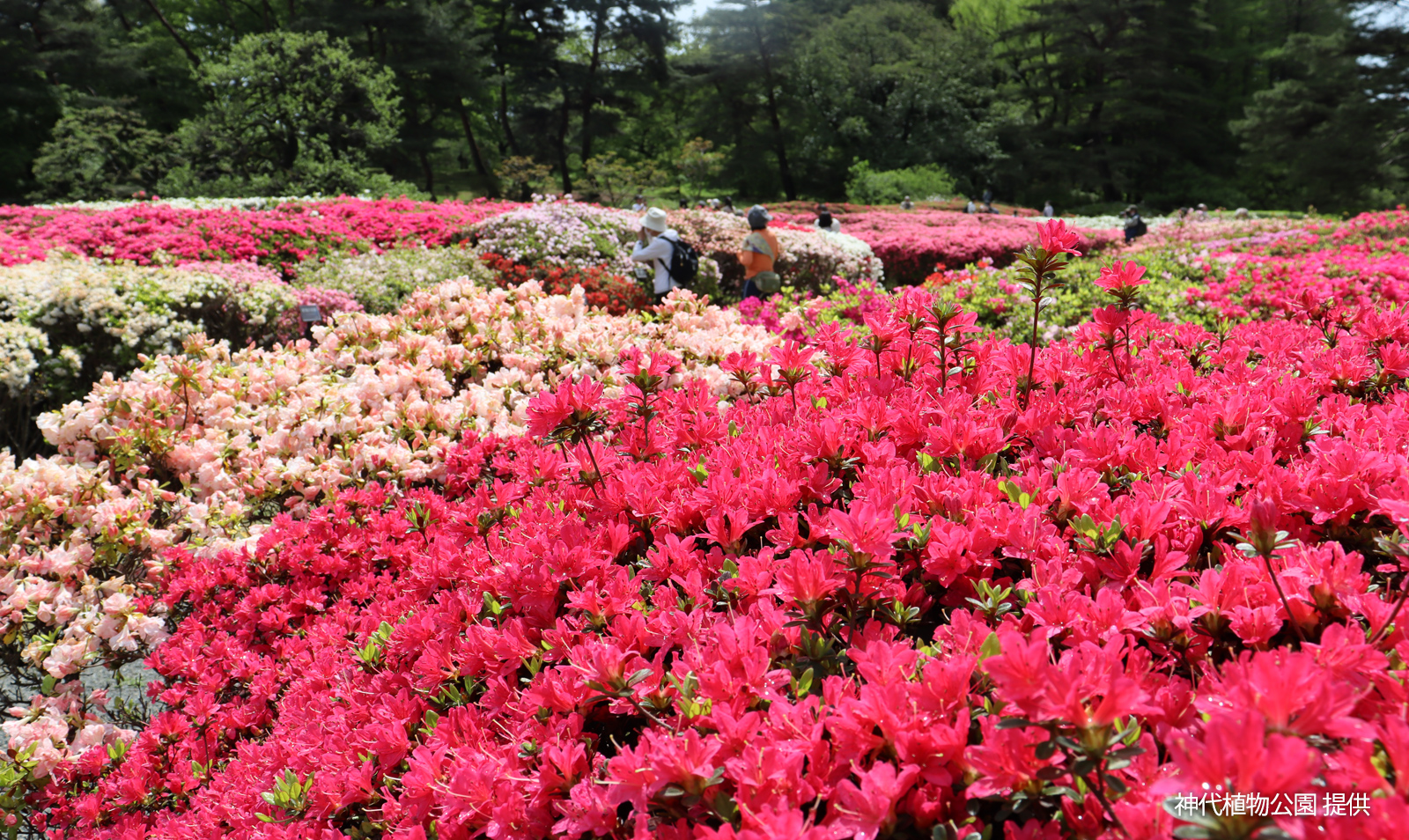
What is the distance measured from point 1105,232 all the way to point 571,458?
21838mm

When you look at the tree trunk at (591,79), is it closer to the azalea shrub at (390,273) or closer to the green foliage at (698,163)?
the green foliage at (698,163)

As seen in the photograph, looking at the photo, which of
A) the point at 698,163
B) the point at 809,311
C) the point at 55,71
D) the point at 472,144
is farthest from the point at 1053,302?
the point at 55,71

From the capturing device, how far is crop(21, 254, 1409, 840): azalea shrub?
34.4 inches

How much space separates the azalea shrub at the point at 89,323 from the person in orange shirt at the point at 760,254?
16.8 ft

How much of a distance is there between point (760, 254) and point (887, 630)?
795 cm

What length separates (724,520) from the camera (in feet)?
5.12

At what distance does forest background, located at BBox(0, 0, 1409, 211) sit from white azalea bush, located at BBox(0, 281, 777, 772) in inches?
1076

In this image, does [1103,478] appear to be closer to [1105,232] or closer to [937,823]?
[937,823]

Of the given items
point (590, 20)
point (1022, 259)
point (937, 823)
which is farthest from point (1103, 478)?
point (590, 20)

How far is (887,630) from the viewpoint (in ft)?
3.92

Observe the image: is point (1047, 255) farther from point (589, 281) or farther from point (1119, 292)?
point (589, 281)

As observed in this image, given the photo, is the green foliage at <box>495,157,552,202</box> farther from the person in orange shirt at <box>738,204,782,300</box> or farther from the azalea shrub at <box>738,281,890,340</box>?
the azalea shrub at <box>738,281,890,340</box>

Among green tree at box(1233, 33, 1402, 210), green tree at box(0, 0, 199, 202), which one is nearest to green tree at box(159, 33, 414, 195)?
green tree at box(0, 0, 199, 202)

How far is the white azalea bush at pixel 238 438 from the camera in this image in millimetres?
2844
